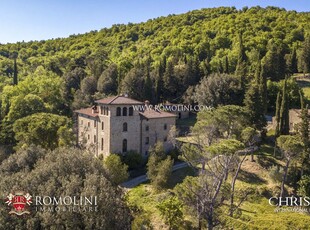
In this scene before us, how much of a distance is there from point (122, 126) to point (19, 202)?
22406mm

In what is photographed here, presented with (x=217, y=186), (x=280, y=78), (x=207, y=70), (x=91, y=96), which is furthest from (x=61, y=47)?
(x=217, y=186)

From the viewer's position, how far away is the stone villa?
43.9 metres

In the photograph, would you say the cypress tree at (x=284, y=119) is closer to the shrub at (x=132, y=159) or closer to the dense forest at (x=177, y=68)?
the dense forest at (x=177, y=68)

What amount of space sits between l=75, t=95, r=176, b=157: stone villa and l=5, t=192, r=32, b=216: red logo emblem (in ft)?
67.8

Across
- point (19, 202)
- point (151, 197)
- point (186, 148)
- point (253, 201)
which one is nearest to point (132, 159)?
point (151, 197)

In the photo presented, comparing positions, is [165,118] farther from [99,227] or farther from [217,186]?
[99,227]

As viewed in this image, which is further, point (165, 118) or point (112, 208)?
point (165, 118)

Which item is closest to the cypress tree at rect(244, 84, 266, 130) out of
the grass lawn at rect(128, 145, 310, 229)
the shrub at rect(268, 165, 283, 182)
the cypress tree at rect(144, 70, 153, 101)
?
the grass lawn at rect(128, 145, 310, 229)

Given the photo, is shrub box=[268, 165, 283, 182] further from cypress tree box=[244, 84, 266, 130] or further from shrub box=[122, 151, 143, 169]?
shrub box=[122, 151, 143, 169]

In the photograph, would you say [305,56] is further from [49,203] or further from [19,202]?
[19,202]

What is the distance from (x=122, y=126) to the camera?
146 feet

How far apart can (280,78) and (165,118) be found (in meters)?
37.2

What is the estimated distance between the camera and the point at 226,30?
121500mm

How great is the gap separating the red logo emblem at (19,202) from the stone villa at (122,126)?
2065 centimetres
